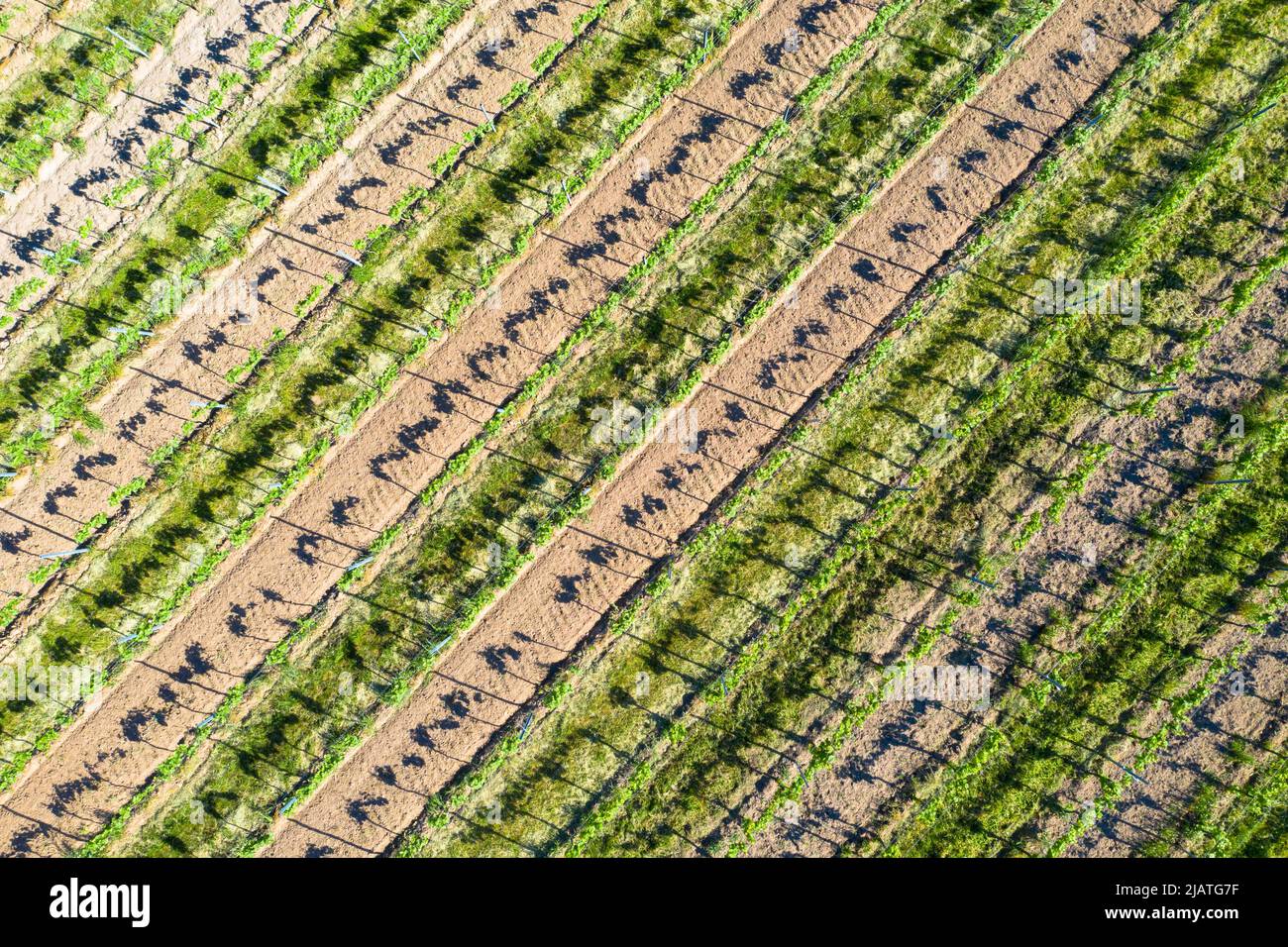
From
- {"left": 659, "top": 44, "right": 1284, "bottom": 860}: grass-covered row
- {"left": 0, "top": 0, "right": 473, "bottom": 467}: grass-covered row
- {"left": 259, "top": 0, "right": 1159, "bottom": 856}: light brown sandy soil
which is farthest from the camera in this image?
{"left": 0, "top": 0, "right": 473, "bottom": 467}: grass-covered row

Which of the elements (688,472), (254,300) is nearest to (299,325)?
(254,300)

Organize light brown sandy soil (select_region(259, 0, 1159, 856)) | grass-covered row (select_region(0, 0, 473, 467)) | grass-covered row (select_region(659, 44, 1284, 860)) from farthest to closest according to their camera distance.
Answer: grass-covered row (select_region(0, 0, 473, 467)) → light brown sandy soil (select_region(259, 0, 1159, 856)) → grass-covered row (select_region(659, 44, 1284, 860))

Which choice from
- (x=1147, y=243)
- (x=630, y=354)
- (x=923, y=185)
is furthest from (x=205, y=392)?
(x=1147, y=243)

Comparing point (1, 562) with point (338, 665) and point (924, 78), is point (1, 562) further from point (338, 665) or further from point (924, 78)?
point (924, 78)

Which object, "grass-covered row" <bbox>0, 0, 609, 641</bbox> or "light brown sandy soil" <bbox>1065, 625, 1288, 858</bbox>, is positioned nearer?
"light brown sandy soil" <bbox>1065, 625, 1288, 858</bbox>

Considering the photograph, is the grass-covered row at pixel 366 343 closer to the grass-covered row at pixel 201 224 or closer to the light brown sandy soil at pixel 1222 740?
the grass-covered row at pixel 201 224

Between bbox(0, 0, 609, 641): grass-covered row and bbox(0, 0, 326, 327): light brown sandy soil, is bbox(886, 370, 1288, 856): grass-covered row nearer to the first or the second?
bbox(0, 0, 609, 641): grass-covered row

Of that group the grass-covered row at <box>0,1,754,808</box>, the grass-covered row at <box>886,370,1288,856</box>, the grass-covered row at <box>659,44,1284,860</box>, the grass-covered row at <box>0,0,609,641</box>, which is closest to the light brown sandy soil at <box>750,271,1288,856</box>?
the grass-covered row at <box>886,370,1288,856</box>

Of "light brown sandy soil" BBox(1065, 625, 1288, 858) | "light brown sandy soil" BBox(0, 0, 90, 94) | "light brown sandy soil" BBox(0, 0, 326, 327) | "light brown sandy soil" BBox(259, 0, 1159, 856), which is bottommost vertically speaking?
"light brown sandy soil" BBox(1065, 625, 1288, 858)
